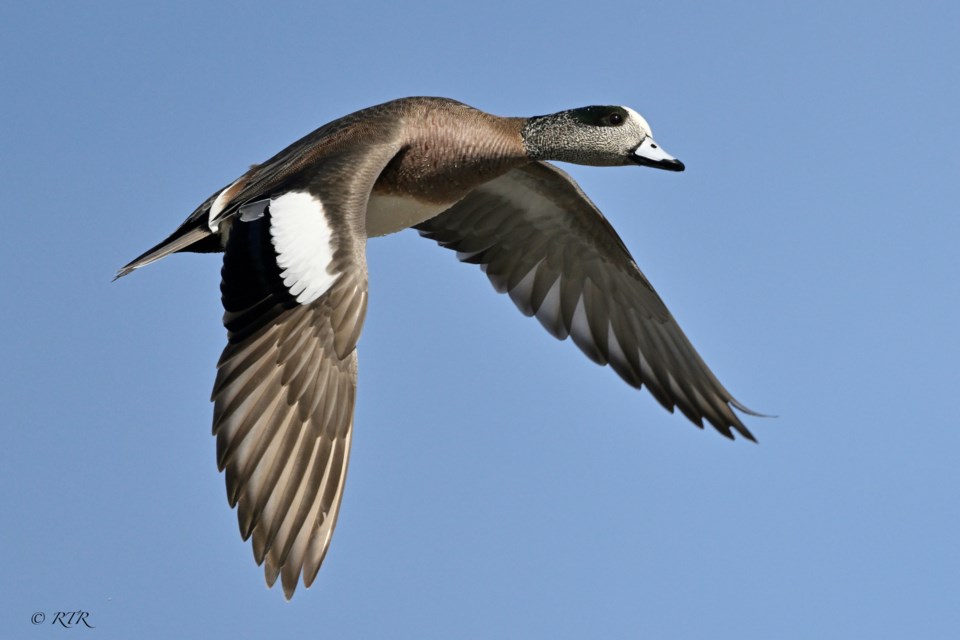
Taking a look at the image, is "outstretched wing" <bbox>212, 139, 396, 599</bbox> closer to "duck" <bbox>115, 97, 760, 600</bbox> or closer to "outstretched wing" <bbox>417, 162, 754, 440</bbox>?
"duck" <bbox>115, 97, 760, 600</bbox>

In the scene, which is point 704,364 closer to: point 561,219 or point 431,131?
point 561,219

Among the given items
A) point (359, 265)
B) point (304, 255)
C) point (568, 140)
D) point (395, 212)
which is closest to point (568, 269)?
point (568, 140)

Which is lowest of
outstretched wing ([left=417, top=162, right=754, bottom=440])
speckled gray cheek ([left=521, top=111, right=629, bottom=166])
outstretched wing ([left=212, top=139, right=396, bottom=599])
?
outstretched wing ([left=212, top=139, right=396, bottom=599])

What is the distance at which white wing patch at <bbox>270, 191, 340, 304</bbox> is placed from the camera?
19.0 ft

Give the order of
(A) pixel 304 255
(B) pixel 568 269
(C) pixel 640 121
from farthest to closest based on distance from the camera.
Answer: (B) pixel 568 269 < (C) pixel 640 121 < (A) pixel 304 255

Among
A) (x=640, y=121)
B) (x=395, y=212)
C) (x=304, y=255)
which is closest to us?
(x=304, y=255)

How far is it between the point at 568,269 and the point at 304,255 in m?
2.86

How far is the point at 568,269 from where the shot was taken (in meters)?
8.38

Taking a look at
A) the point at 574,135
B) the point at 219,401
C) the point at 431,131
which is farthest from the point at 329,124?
the point at 219,401

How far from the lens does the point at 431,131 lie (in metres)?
7.06

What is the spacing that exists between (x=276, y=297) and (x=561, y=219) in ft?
9.24

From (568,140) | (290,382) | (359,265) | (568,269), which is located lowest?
(290,382)

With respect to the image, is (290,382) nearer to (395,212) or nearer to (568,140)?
(395,212)

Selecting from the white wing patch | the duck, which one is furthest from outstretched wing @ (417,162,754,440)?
the white wing patch
